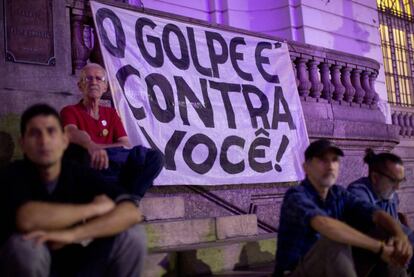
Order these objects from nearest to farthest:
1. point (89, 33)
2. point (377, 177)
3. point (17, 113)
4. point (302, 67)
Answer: point (377, 177), point (17, 113), point (89, 33), point (302, 67)

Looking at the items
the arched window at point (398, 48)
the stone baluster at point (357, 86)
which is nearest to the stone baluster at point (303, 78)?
the stone baluster at point (357, 86)

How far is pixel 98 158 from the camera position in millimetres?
3453

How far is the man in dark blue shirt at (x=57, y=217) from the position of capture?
2115 millimetres

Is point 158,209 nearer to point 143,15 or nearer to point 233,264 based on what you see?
point 233,264

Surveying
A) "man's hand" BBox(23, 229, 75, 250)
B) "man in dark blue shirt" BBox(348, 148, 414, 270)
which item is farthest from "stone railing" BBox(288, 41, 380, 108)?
"man's hand" BBox(23, 229, 75, 250)

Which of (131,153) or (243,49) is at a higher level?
(243,49)

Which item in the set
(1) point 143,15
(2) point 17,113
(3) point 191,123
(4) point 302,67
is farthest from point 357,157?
(2) point 17,113

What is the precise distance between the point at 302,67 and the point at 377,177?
359 cm

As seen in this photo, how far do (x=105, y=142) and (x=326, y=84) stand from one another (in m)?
4.12

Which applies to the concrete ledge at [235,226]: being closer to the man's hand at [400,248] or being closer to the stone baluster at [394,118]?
the man's hand at [400,248]

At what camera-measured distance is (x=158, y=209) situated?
4430 millimetres

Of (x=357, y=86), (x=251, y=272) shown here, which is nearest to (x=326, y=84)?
(x=357, y=86)

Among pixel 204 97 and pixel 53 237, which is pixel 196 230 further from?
pixel 53 237

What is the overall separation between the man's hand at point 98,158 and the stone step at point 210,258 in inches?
27.6
